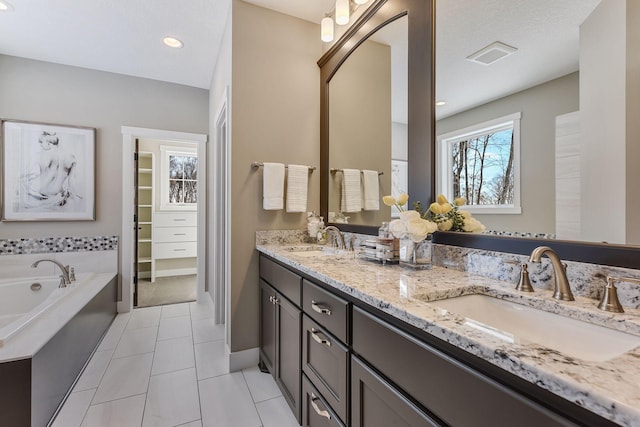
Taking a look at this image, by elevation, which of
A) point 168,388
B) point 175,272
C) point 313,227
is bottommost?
point 168,388

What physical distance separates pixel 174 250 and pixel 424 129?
4445 mm

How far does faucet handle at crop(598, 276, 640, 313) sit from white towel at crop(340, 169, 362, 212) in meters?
1.36

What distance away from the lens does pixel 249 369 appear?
2078 millimetres

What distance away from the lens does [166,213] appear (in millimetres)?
4605

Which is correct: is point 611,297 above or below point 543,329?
above

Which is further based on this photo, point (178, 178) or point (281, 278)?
point (178, 178)

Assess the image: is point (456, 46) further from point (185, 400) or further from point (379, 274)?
point (185, 400)

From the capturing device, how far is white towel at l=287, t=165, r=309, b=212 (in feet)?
7.15

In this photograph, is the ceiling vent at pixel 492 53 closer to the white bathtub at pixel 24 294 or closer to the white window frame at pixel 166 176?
the white bathtub at pixel 24 294

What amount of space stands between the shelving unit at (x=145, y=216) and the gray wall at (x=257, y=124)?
330 centimetres

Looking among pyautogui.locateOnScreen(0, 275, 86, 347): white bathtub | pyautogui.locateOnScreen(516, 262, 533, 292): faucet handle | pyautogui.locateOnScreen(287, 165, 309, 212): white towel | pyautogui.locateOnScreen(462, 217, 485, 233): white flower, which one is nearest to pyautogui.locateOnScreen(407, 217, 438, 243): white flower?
pyautogui.locateOnScreen(462, 217, 485, 233): white flower

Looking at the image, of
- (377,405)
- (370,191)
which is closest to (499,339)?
(377,405)

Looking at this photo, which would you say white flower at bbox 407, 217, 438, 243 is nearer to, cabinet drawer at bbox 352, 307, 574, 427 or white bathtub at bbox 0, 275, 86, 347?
cabinet drawer at bbox 352, 307, 574, 427

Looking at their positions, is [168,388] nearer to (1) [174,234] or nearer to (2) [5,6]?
(2) [5,6]
